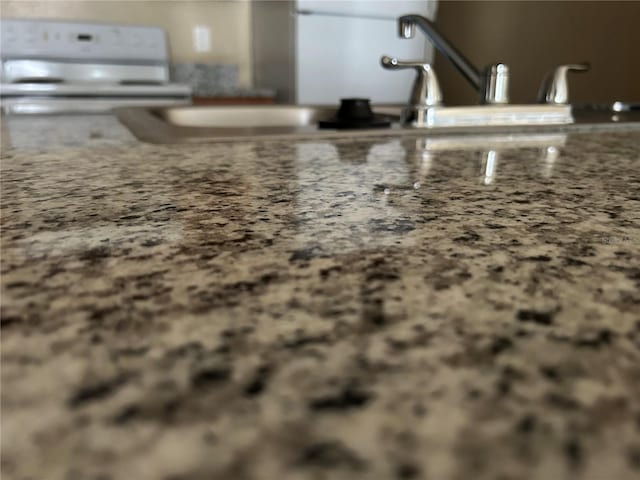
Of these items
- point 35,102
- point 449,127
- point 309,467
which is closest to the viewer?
point 309,467

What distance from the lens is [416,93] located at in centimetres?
104

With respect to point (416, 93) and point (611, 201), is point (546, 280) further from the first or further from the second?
point (416, 93)

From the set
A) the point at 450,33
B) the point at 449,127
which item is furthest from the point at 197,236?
the point at 450,33

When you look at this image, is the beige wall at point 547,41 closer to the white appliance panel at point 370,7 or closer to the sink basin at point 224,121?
the white appliance panel at point 370,7

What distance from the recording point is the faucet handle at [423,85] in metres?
1.02

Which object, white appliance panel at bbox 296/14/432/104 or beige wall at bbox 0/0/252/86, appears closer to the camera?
white appliance panel at bbox 296/14/432/104

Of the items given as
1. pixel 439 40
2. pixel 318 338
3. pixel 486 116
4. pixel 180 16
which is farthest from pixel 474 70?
pixel 180 16

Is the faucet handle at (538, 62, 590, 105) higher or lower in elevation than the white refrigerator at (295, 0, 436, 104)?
lower

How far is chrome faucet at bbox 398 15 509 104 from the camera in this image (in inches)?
43.0

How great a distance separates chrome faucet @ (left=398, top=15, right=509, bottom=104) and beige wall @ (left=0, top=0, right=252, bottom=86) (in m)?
2.14

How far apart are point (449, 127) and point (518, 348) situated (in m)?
0.81

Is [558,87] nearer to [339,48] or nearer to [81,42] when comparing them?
[339,48]

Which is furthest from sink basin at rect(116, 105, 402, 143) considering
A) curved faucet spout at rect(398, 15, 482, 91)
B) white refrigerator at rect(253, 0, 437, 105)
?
white refrigerator at rect(253, 0, 437, 105)

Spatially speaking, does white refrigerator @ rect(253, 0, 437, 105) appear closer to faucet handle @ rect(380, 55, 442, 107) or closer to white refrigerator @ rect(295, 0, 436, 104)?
white refrigerator @ rect(295, 0, 436, 104)
